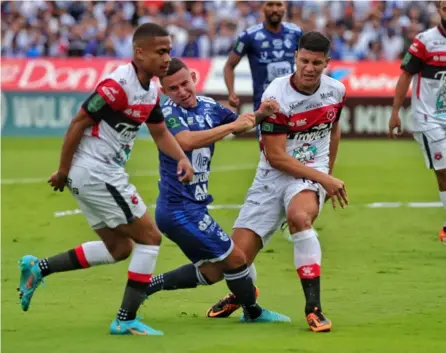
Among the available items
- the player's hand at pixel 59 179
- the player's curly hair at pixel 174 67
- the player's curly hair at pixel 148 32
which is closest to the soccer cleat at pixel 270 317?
the player's hand at pixel 59 179

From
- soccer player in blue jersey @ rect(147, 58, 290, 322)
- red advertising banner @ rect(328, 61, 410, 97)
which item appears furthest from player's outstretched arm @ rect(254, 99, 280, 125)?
red advertising banner @ rect(328, 61, 410, 97)

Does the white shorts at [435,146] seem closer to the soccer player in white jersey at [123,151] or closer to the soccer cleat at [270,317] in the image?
the soccer cleat at [270,317]

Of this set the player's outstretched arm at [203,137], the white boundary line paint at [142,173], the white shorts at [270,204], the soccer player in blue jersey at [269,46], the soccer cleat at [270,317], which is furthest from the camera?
the white boundary line paint at [142,173]

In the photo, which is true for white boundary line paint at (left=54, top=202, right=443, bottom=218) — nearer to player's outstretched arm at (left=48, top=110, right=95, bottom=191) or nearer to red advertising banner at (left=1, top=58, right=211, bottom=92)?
player's outstretched arm at (left=48, top=110, right=95, bottom=191)

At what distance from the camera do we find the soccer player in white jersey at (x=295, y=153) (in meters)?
8.66

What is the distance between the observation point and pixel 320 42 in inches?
339

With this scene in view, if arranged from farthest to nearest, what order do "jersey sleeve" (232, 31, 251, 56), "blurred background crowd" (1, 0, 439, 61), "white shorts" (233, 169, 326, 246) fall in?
"blurred background crowd" (1, 0, 439, 61) → "jersey sleeve" (232, 31, 251, 56) → "white shorts" (233, 169, 326, 246)

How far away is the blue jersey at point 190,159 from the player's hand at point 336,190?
90cm

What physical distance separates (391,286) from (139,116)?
334 cm

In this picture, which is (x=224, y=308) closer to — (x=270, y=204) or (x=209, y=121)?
(x=270, y=204)

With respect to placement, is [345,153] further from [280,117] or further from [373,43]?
[280,117]

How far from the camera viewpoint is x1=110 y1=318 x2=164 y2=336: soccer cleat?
8000 millimetres

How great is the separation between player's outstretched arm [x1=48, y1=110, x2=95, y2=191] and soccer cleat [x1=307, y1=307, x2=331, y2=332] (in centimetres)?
202

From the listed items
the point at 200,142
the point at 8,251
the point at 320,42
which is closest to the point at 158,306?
the point at 200,142
